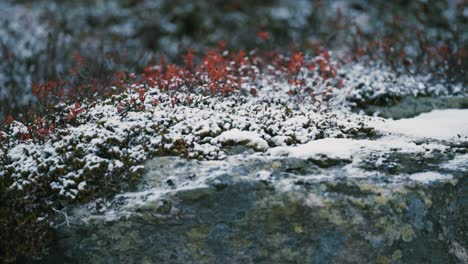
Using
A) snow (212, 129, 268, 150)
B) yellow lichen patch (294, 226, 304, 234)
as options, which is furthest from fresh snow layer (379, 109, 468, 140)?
yellow lichen patch (294, 226, 304, 234)

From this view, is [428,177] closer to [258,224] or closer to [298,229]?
[298,229]

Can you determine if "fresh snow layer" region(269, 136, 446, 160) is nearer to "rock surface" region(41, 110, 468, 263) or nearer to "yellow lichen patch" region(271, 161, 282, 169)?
"yellow lichen patch" region(271, 161, 282, 169)

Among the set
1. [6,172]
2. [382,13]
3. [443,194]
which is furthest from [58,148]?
[382,13]

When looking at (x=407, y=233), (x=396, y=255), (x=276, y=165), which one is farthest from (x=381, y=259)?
(x=276, y=165)

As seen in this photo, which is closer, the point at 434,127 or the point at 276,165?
the point at 276,165

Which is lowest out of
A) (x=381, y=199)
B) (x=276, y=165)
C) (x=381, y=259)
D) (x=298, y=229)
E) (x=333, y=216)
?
(x=381, y=259)

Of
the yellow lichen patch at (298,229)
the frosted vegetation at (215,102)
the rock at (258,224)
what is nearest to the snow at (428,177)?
the frosted vegetation at (215,102)

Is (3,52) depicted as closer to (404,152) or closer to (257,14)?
(257,14)

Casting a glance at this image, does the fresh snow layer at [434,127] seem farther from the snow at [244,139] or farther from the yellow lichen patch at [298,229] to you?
the yellow lichen patch at [298,229]
